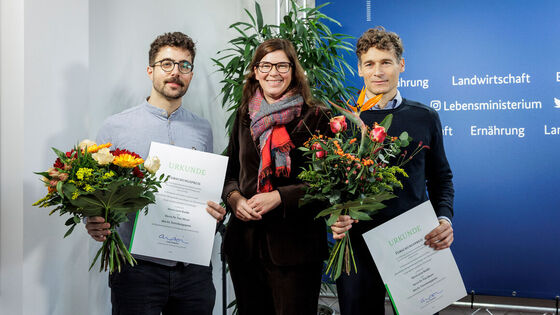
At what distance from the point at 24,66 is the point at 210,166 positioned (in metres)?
0.84

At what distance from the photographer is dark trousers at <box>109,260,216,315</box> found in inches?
74.8

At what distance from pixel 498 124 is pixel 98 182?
11.6ft

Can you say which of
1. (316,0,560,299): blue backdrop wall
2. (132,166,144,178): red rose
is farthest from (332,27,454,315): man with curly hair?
(316,0,560,299): blue backdrop wall

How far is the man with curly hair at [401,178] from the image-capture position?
1.80 metres

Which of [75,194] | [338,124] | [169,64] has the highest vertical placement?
[169,64]

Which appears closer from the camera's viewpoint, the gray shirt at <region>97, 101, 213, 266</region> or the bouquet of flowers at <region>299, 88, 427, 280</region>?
the bouquet of flowers at <region>299, 88, 427, 280</region>

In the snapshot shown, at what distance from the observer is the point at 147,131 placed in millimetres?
2021

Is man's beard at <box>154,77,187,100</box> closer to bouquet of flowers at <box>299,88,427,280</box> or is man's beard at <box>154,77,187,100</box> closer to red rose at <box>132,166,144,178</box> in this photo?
red rose at <box>132,166,144,178</box>

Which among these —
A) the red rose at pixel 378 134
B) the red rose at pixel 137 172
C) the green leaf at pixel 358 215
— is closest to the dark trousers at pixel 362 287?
the green leaf at pixel 358 215

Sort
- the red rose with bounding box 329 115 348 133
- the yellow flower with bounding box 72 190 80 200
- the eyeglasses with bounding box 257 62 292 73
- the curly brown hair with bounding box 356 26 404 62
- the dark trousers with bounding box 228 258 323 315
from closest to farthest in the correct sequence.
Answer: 1. the yellow flower with bounding box 72 190 80 200
2. the red rose with bounding box 329 115 348 133
3. the dark trousers with bounding box 228 258 323 315
4. the eyeglasses with bounding box 257 62 292 73
5. the curly brown hair with bounding box 356 26 404 62

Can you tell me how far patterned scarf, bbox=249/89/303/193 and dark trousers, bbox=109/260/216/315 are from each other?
542mm

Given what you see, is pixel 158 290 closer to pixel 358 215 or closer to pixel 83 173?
pixel 83 173

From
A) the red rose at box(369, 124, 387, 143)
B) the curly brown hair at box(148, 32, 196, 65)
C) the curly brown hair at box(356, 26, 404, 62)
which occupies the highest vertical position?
the curly brown hair at box(148, 32, 196, 65)

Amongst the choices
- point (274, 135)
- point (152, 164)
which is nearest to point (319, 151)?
point (274, 135)
